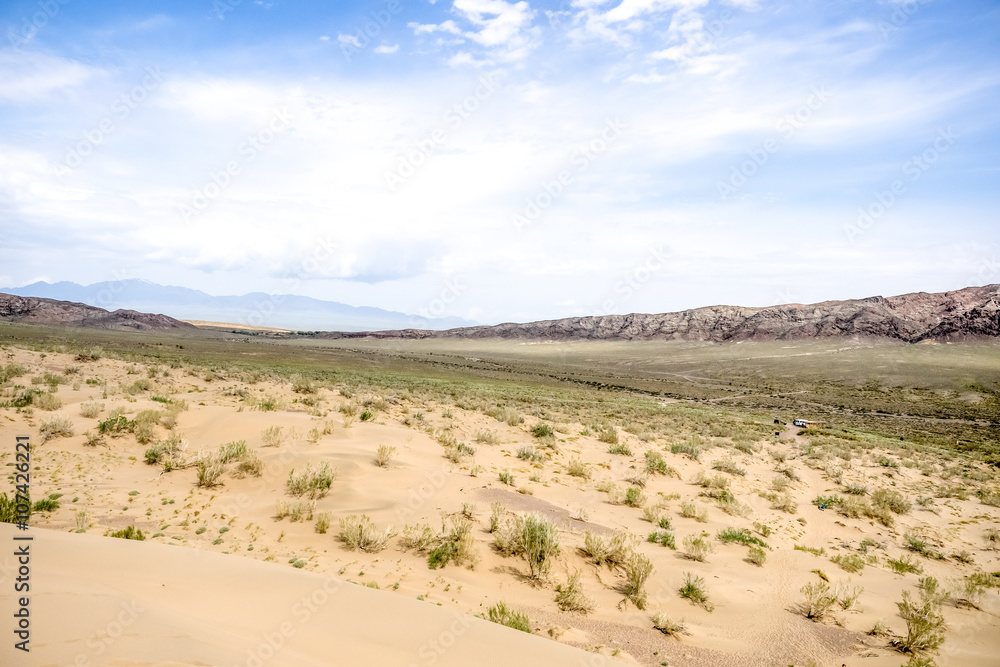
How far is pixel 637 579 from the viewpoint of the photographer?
6.54 meters

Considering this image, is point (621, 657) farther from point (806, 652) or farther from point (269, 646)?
point (269, 646)

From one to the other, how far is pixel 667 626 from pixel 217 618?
491 centimetres

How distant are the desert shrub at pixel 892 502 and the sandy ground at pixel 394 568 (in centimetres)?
29

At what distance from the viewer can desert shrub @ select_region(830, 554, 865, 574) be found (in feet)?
27.6

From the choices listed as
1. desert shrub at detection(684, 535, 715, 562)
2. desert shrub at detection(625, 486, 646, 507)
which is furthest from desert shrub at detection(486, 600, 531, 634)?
desert shrub at detection(625, 486, 646, 507)

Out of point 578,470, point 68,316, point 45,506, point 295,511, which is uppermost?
point 68,316

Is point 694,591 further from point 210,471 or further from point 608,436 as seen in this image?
point 608,436

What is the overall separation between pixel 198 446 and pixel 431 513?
20.3ft

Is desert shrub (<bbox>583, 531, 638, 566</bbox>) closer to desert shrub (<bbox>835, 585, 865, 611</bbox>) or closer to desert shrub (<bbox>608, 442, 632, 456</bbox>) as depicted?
desert shrub (<bbox>835, 585, 865, 611</bbox>)

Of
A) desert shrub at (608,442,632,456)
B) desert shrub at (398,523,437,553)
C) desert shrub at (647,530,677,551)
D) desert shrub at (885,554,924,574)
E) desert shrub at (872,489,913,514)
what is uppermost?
desert shrub at (398,523,437,553)

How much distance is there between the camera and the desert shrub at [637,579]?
20.6 ft

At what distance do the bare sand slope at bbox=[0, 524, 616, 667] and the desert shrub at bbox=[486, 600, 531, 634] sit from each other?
314mm

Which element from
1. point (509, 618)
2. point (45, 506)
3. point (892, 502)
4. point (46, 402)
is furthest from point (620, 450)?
point (46, 402)

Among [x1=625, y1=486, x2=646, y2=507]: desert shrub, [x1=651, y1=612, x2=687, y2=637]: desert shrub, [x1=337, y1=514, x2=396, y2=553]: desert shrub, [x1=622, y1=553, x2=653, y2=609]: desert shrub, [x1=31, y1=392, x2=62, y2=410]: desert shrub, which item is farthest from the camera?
[x1=31, y1=392, x2=62, y2=410]: desert shrub
